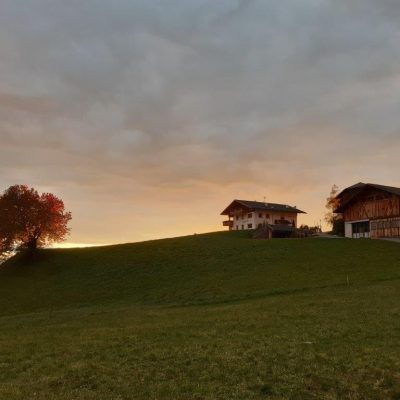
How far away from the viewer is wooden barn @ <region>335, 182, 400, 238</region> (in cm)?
8425

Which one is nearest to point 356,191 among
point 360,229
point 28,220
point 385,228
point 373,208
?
point 360,229

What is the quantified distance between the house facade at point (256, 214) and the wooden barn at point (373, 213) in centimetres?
3101

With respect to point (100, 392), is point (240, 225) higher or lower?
higher

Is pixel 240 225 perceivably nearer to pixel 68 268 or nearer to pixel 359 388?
pixel 68 268

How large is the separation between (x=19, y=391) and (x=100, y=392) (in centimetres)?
281

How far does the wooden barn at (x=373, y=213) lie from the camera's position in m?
84.2

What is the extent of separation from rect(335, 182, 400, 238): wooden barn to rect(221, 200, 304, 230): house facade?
31.0 m

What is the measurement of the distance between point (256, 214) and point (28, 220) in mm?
63956

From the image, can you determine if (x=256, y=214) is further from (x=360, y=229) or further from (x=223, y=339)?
(x=223, y=339)

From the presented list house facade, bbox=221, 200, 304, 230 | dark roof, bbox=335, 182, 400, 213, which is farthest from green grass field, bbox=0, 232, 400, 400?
house facade, bbox=221, 200, 304, 230

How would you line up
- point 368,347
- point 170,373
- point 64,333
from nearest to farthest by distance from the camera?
point 170,373
point 368,347
point 64,333

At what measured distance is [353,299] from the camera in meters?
32.8

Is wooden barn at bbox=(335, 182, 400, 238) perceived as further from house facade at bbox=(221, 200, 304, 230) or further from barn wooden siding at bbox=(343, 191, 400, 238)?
house facade at bbox=(221, 200, 304, 230)

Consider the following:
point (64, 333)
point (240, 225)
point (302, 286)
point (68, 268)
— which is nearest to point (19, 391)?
point (64, 333)
